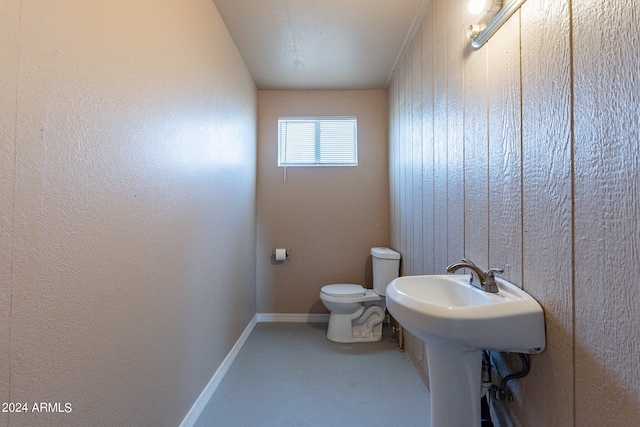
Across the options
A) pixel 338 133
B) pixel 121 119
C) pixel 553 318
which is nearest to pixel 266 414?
pixel 553 318

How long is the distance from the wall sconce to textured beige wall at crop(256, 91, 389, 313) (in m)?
1.75

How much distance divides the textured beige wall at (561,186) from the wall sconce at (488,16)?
31mm

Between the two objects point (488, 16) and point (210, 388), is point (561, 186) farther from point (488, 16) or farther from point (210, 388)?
point (210, 388)

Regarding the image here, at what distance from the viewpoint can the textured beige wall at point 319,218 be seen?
2.92 m

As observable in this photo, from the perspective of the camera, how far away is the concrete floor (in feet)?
4.99

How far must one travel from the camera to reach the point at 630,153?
610 millimetres

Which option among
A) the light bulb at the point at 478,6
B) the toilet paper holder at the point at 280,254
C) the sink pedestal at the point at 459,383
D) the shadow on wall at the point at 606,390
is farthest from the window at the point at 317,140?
the shadow on wall at the point at 606,390

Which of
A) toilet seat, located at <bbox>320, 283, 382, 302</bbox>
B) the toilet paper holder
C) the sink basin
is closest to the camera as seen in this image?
the sink basin

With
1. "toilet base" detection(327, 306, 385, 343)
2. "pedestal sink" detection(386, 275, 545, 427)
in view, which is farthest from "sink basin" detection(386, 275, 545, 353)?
"toilet base" detection(327, 306, 385, 343)

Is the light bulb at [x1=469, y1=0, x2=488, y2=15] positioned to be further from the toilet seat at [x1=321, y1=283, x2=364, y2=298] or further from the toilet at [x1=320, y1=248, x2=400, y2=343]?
the toilet seat at [x1=321, y1=283, x2=364, y2=298]

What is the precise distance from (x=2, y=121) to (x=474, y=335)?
50.7 inches

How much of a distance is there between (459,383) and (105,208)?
4.36 ft

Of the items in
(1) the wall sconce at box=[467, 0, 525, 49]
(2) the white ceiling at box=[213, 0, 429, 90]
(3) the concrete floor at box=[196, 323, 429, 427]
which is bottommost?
(3) the concrete floor at box=[196, 323, 429, 427]

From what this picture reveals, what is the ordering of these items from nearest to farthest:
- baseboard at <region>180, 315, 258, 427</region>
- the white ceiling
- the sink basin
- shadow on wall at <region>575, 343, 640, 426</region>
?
shadow on wall at <region>575, 343, 640, 426</region>, the sink basin, baseboard at <region>180, 315, 258, 427</region>, the white ceiling
